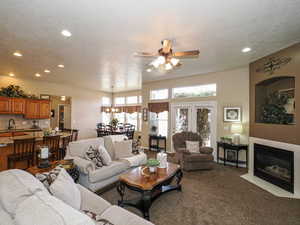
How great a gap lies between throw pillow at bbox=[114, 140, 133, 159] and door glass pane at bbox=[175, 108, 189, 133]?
8.46 ft

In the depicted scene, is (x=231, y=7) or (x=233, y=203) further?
(x=233, y=203)

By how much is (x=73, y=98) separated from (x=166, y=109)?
4915 millimetres

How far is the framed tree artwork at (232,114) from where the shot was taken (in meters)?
4.46

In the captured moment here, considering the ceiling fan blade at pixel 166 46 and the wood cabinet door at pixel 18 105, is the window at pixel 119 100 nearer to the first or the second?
the wood cabinet door at pixel 18 105

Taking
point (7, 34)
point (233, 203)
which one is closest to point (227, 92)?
point (233, 203)

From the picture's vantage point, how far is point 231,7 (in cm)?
197

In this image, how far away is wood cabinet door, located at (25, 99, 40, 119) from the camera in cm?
553

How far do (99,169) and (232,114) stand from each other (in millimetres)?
4147

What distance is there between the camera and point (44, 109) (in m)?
6.01

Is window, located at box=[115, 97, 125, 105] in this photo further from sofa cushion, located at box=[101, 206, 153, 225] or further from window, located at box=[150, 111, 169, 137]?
sofa cushion, located at box=[101, 206, 153, 225]

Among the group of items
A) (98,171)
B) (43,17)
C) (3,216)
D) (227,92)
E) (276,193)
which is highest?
(43,17)

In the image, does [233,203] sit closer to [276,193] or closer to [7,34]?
[276,193]

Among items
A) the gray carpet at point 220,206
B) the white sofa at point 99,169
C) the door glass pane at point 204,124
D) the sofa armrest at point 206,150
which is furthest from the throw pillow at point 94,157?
the door glass pane at point 204,124

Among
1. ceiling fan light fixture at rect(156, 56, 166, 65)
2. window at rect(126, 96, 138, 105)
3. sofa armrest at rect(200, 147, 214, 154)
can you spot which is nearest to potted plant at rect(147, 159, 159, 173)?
ceiling fan light fixture at rect(156, 56, 166, 65)
